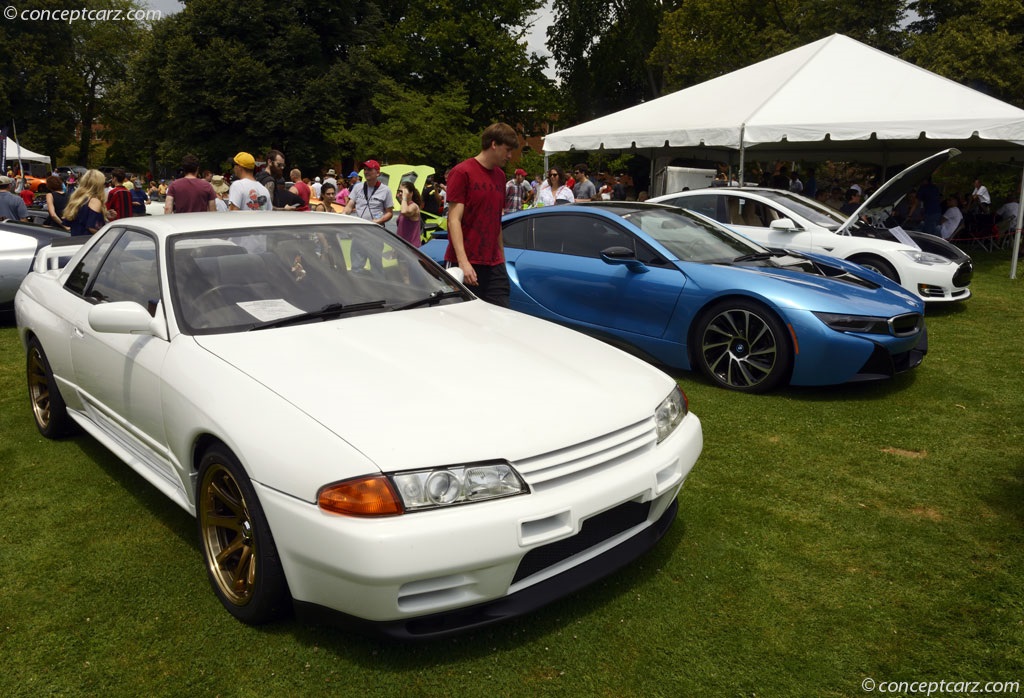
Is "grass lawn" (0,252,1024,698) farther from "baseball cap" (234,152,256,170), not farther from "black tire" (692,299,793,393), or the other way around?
"baseball cap" (234,152,256,170)

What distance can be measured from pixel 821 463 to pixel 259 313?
10.2 feet

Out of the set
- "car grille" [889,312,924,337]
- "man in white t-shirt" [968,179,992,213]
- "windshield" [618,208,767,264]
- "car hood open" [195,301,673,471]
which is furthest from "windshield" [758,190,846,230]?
"man in white t-shirt" [968,179,992,213]

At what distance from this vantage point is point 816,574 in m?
3.09

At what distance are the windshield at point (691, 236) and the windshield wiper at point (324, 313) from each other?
3184 millimetres

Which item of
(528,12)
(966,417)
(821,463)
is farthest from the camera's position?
(528,12)

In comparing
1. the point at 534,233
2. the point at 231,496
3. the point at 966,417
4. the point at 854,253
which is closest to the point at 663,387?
the point at 231,496

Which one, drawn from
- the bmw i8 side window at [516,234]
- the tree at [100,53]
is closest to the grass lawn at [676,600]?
the bmw i8 side window at [516,234]

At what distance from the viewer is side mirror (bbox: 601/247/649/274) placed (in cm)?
576

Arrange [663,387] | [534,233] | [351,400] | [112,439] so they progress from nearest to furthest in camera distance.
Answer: [351,400] → [663,387] → [112,439] → [534,233]

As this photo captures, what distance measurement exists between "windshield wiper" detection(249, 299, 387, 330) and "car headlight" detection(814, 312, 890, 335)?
3.19 metres

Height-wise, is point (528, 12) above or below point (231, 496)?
above

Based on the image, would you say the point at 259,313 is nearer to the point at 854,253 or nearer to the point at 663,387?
the point at 663,387

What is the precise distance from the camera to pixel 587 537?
2564 mm

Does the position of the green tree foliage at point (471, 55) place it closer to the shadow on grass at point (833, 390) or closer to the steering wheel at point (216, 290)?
the shadow on grass at point (833, 390)
